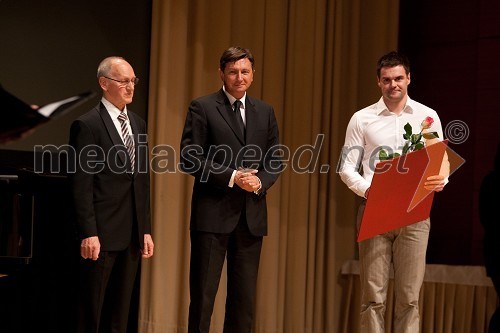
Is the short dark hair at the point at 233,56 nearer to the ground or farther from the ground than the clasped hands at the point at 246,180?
farther from the ground

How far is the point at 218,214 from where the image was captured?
11.5 feet

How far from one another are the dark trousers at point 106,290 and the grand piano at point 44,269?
0.40 m

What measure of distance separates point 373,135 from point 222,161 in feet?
2.60

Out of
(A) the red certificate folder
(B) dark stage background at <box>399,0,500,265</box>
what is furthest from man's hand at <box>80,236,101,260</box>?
(B) dark stage background at <box>399,0,500,265</box>

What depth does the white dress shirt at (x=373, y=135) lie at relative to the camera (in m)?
3.71

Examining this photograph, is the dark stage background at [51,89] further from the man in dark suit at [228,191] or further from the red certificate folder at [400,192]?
the red certificate folder at [400,192]

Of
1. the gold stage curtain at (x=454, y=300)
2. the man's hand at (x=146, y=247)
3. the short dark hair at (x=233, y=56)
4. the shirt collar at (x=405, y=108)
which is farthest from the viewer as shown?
the gold stage curtain at (x=454, y=300)

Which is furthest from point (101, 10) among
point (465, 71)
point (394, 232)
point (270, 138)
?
point (465, 71)

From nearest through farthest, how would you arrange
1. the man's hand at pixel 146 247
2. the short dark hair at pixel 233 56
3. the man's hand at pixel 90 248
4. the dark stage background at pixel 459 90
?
1. the man's hand at pixel 90 248
2. the man's hand at pixel 146 247
3. the short dark hair at pixel 233 56
4. the dark stage background at pixel 459 90

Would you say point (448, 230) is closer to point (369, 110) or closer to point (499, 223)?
point (369, 110)

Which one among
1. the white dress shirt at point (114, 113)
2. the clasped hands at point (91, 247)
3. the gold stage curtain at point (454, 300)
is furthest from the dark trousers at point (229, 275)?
the gold stage curtain at point (454, 300)

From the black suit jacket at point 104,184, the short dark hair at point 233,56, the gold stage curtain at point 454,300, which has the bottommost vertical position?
the gold stage curtain at point 454,300

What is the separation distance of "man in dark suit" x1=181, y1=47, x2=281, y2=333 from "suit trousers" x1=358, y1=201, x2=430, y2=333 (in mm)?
577

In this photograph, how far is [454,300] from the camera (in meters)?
4.67
